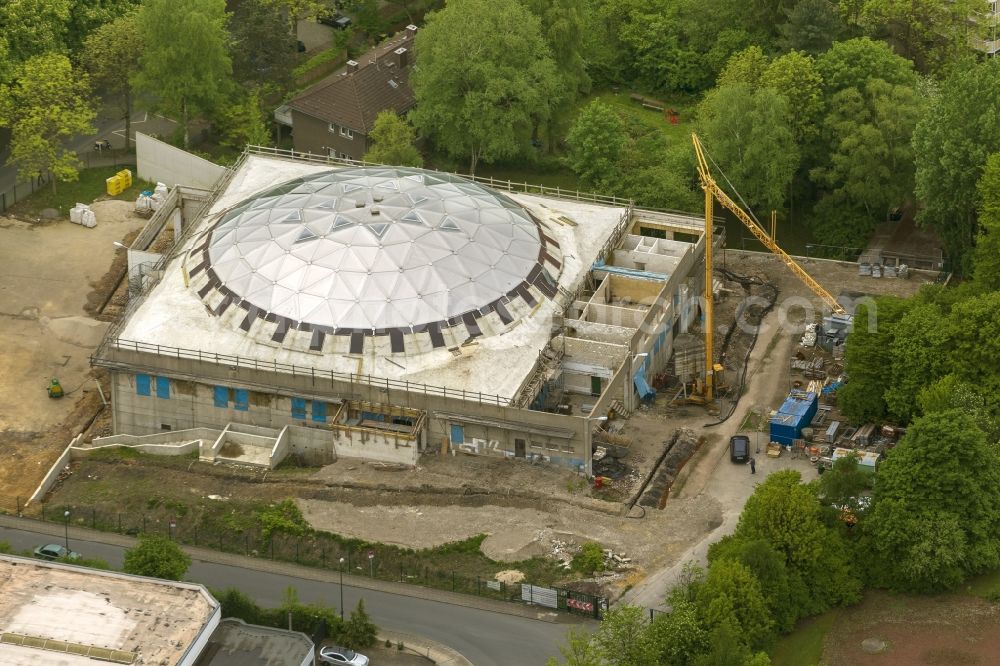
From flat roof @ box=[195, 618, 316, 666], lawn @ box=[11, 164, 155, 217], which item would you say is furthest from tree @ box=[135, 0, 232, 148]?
flat roof @ box=[195, 618, 316, 666]

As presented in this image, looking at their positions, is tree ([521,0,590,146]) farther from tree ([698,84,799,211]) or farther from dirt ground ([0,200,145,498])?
dirt ground ([0,200,145,498])

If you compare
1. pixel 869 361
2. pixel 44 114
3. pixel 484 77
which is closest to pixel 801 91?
pixel 484 77

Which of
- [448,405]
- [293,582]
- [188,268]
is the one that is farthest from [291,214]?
[293,582]

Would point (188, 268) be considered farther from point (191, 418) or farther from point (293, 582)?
point (293, 582)

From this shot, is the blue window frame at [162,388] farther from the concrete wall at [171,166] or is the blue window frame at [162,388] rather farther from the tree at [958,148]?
the tree at [958,148]

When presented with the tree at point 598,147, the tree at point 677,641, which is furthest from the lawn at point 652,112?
the tree at point 677,641
